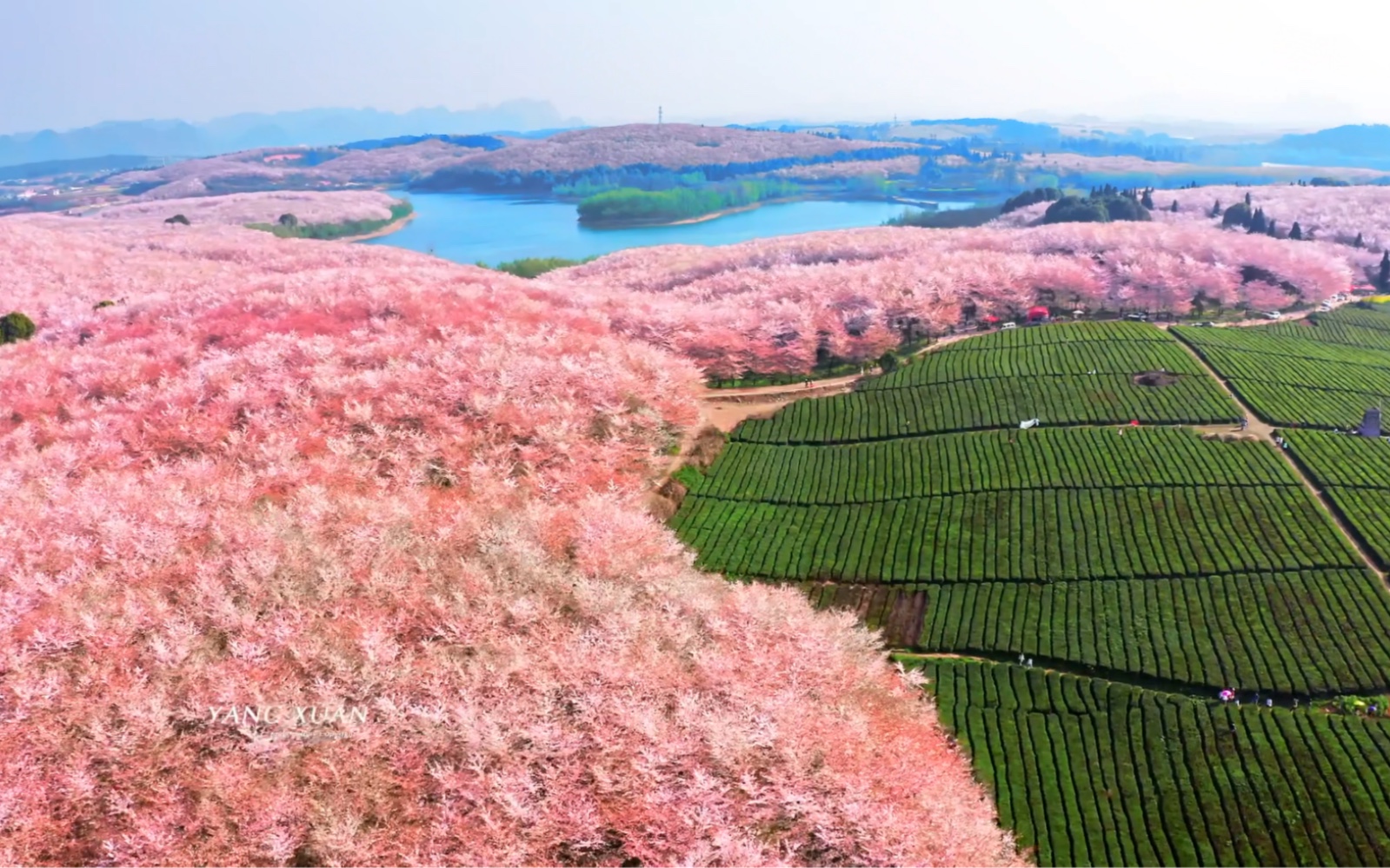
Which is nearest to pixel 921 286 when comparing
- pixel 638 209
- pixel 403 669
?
pixel 403 669

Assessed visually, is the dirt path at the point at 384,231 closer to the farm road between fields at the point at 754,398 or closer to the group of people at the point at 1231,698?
the farm road between fields at the point at 754,398

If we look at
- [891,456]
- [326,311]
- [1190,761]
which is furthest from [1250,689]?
[326,311]

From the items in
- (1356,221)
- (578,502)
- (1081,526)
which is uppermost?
(1356,221)

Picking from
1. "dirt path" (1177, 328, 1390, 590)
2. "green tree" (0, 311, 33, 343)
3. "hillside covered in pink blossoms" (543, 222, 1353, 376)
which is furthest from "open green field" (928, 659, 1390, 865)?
"green tree" (0, 311, 33, 343)

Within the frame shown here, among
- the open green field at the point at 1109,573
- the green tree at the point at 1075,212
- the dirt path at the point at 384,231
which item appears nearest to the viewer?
the open green field at the point at 1109,573

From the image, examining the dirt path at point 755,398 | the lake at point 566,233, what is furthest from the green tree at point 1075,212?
the dirt path at point 755,398

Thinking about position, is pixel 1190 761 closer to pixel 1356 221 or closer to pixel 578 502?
pixel 578 502

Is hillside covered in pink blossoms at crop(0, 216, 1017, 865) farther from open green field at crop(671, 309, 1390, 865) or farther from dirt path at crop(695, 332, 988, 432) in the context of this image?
dirt path at crop(695, 332, 988, 432)
